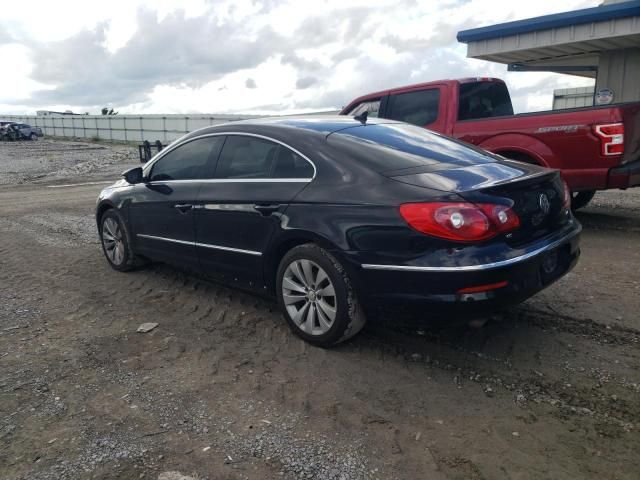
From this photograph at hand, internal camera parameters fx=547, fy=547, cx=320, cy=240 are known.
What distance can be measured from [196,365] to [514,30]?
43.6 feet

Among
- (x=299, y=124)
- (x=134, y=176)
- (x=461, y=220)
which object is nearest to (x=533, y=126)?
(x=299, y=124)

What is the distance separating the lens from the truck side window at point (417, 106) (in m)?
7.72

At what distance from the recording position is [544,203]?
3.51m

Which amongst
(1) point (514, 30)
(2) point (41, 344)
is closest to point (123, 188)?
(2) point (41, 344)

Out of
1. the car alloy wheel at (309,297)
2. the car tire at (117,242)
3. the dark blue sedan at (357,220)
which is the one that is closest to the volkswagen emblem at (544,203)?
the dark blue sedan at (357,220)

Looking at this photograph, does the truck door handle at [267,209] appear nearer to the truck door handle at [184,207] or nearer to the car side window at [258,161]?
the car side window at [258,161]

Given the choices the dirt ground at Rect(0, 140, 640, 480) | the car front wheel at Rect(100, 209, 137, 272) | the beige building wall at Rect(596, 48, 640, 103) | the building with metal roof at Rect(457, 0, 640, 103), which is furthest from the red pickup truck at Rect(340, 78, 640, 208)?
the beige building wall at Rect(596, 48, 640, 103)

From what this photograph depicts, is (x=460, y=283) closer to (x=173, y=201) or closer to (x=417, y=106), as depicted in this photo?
(x=173, y=201)

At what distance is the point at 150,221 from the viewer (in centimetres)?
514

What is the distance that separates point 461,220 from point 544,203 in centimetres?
78

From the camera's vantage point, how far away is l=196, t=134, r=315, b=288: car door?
3910 millimetres

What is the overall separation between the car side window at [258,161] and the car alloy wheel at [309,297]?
0.67 m

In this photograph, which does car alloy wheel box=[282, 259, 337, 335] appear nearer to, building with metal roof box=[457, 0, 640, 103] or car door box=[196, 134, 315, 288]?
car door box=[196, 134, 315, 288]

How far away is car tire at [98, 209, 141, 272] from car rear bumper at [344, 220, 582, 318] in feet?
10.1
